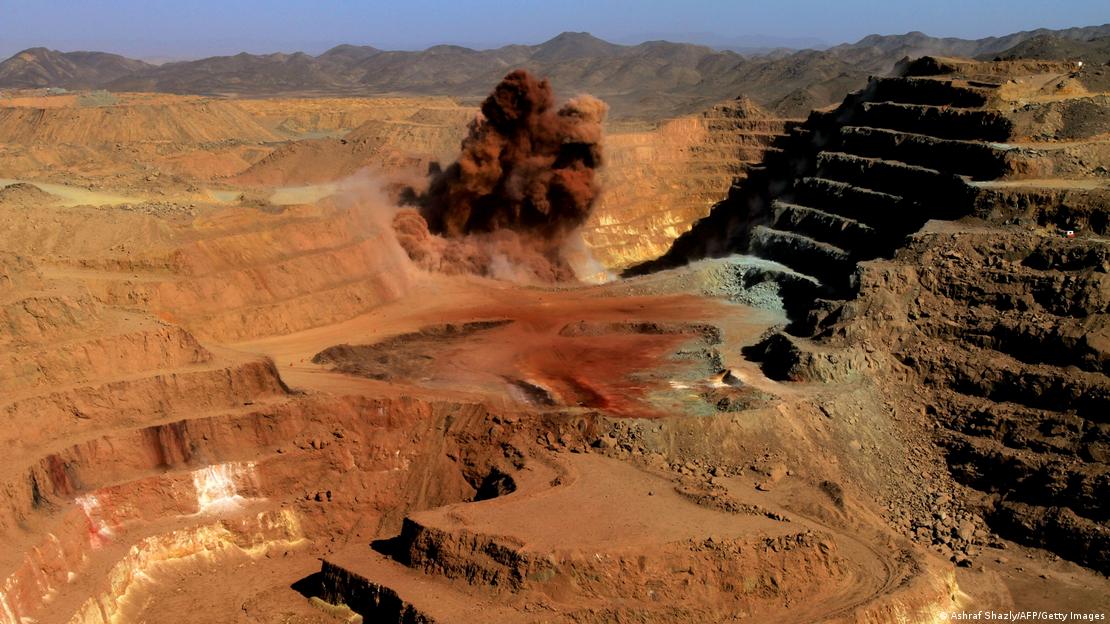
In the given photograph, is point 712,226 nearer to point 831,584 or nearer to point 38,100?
point 831,584

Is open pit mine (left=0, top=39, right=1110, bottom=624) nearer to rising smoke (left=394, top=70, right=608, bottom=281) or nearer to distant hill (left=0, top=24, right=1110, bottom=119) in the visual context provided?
rising smoke (left=394, top=70, right=608, bottom=281)

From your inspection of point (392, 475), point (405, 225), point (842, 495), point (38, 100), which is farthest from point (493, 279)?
point (38, 100)

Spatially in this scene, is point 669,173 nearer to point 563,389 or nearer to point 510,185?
point 510,185

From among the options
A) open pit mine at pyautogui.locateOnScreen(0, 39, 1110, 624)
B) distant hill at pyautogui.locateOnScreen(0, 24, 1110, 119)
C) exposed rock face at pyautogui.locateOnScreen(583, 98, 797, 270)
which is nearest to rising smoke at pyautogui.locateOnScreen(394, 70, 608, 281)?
open pit mine at pyautogui.locateOnScreen(0, 39, 1110, 624)

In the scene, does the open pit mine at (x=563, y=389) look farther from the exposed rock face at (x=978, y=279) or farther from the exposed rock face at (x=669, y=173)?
the exposed rock face at (x=669, y=173)

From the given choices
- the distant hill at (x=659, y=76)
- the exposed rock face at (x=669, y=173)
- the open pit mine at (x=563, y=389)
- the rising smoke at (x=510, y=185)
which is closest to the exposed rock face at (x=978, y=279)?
the open pit mine at (x=563, y=389)
